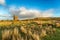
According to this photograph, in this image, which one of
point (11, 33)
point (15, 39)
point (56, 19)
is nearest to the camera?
point (15, 39)

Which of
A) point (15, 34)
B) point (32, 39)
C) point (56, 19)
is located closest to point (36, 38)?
point (32, 39)

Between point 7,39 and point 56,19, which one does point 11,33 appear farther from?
point 56,19

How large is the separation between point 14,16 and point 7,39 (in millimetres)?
11638

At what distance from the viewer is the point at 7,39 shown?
1022 centimetres

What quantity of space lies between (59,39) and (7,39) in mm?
3117

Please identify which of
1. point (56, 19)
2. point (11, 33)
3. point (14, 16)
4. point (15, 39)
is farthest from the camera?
point (56, 19)

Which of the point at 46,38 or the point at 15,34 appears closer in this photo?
the point at 15,34

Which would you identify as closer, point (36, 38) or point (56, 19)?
point (36, 38)

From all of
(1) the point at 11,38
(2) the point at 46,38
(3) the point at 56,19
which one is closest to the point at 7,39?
(1) the point at 11,38

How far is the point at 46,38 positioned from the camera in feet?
38.5

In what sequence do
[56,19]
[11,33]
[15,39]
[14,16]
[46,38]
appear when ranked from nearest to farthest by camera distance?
[15,39]
[11,33]
[46,38]
[14,16]
[56,19]

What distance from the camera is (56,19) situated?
2991cm

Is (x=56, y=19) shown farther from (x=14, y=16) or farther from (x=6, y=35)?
(x=6, y=35)

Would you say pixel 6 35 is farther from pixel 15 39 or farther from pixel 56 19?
pixel 56 19
